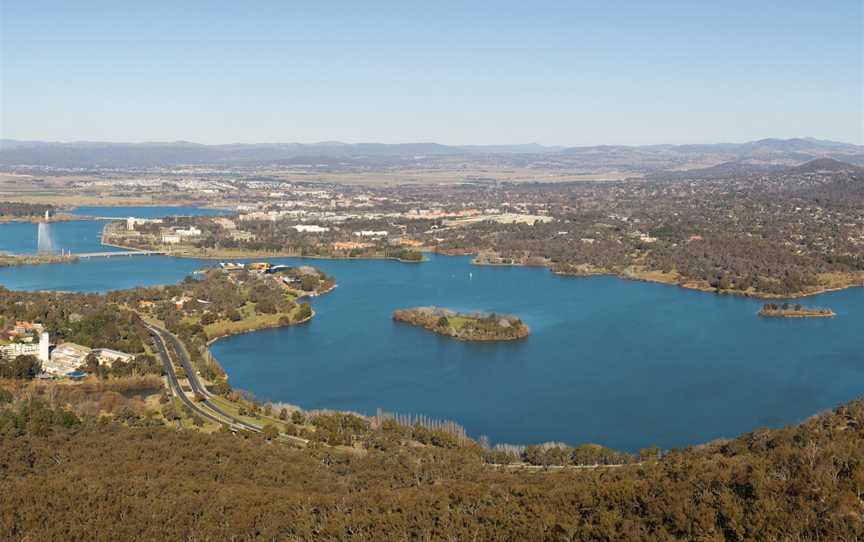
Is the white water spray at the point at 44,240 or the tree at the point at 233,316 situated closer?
the tree at the point at 233,316

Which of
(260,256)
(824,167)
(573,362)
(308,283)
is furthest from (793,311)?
(824,167)

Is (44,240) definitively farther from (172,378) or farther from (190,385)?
(190,385)

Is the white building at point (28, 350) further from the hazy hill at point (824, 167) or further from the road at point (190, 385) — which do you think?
the hazy hill at point (824, 167)

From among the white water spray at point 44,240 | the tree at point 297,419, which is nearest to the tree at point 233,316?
the tree at point 297,419

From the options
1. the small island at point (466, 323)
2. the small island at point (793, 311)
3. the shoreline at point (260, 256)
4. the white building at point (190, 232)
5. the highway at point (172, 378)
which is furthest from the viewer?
the white building at point (190, 232)

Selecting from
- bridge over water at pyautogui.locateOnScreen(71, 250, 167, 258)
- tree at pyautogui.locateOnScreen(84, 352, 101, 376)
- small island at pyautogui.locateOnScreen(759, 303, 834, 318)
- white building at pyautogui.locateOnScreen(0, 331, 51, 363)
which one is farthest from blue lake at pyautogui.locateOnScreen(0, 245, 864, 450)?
bridge over water at pyautogui.locateOnScreen(71, 250, 167, 258)

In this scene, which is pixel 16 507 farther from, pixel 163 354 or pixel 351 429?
pixel 163 354
